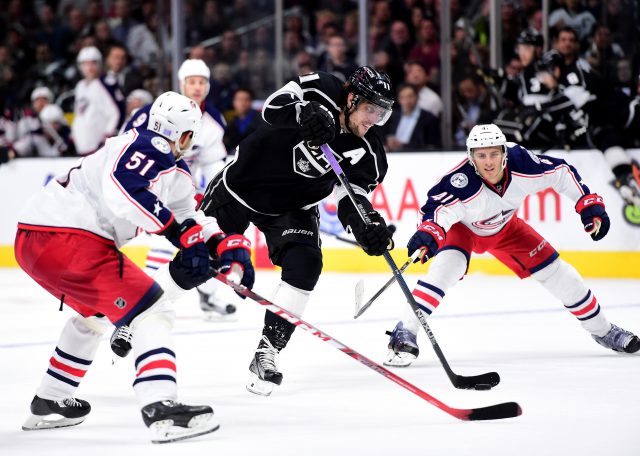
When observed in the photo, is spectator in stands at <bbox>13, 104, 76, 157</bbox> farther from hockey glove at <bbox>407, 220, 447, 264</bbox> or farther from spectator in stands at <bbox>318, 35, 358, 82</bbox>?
hockey glove at <bbox>407, 220, 447, 264</bbox>

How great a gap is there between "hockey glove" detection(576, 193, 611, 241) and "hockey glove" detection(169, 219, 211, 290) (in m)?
1.77

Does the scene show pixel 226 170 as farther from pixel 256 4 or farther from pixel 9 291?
pixel 256 4

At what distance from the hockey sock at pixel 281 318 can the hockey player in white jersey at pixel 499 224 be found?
→ 57 cm

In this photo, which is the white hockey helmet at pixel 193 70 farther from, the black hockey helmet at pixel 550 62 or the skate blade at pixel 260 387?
the black hockey helmet at pixel 550 62

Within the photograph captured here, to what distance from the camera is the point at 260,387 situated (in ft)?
13.1

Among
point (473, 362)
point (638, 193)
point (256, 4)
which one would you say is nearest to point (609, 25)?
point (638, 193)

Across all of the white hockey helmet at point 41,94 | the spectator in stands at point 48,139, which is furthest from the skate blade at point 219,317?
the white hockey helmet at point 41,94

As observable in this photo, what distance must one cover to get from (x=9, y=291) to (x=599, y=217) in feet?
14.1

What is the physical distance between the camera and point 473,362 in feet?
15.2

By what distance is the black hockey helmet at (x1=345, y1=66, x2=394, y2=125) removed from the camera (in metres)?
4.09

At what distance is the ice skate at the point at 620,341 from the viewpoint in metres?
4.64

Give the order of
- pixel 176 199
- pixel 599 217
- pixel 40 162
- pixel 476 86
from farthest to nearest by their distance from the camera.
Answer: pixel 40 162 → pixel 476 86 → pixel 599 217 → pixel 176 199

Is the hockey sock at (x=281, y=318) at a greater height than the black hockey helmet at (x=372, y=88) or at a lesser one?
lesser

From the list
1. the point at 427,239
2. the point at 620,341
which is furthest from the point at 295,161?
the point at 620,341
